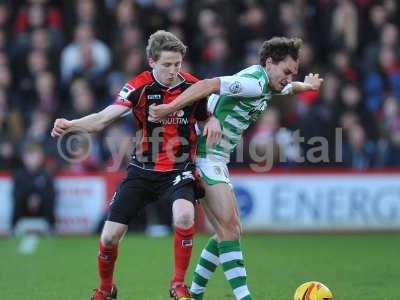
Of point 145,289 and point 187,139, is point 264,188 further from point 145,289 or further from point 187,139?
point 187,139

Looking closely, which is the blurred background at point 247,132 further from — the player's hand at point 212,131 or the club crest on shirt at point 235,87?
the club crest on shirt at point 235,87

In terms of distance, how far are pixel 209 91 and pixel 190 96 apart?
0.15 metres

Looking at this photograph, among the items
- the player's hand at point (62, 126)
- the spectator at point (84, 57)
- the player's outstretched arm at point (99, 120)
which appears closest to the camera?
the player's hand at point (62, 126)

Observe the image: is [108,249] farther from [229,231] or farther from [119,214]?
[229,231]

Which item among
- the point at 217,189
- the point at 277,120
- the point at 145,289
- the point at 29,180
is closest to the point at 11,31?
the point at 29,180

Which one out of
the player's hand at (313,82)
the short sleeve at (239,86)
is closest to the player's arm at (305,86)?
the player's hand at (313,82)

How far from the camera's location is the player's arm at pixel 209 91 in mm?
7852

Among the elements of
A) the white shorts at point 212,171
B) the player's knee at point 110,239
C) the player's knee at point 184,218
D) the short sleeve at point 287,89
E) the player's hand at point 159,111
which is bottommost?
the player's knee at point 110,239

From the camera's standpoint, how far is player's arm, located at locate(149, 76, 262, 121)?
785 centimetres

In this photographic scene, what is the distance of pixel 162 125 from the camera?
321 inches

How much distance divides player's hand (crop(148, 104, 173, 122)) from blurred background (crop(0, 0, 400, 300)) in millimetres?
5995

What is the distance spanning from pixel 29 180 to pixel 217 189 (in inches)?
308

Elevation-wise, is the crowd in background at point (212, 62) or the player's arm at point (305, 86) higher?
the crowd in background at point (212, 62)

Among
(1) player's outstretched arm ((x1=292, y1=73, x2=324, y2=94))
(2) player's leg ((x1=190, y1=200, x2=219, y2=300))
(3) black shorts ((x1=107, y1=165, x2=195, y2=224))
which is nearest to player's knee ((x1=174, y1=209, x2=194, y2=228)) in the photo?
(3) black shorts ((x1=107, y1=165, x2=195, y2=224))
